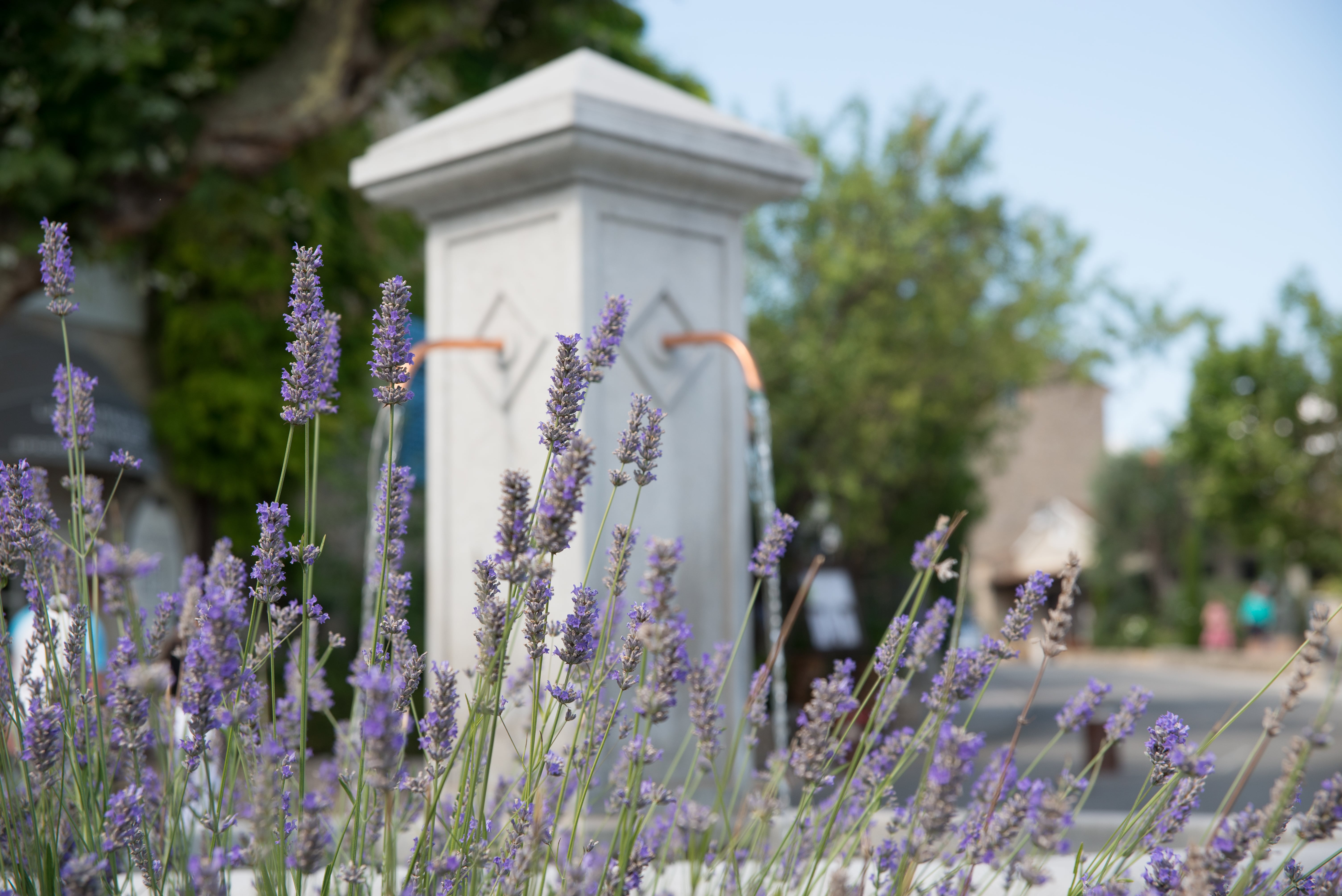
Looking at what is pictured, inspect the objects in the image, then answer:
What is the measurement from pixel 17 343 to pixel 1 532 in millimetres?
10988

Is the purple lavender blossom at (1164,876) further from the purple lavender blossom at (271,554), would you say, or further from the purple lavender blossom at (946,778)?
the purple lavender blossom at (271,554)

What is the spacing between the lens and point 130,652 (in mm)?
1564

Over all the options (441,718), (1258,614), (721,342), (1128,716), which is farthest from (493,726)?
(1258,614)

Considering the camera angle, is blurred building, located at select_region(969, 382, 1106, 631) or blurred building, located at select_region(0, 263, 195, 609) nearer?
blurred building, located at select_region(0, 263, 195, 609)

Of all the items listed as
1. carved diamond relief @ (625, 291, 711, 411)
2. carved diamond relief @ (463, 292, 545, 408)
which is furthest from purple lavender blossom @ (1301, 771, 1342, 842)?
carved diamond relief @ (463, 292, 545, 408)

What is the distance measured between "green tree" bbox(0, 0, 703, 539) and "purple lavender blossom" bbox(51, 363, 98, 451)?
14.9 feet

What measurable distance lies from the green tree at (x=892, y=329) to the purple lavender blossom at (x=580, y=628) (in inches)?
433

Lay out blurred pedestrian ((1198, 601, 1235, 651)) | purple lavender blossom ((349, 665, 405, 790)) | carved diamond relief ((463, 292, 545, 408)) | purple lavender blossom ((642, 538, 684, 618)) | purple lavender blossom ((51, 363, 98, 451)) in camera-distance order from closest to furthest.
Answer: purple lavender blossom ((349, 665, 405, 790))
purple lavender blossom ((642, 538, 684, 618))
purple lavender blossom ((51, 363, 98, 451))
carved diamond relief ((463, 292, 545, 408))
blurred pedestrian ((1198, 601, 1235, 651))

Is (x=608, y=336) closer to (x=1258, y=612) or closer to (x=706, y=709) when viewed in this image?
(x=706, y=709)

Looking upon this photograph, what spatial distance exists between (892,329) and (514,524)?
12.5 metres

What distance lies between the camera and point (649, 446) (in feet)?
4.80

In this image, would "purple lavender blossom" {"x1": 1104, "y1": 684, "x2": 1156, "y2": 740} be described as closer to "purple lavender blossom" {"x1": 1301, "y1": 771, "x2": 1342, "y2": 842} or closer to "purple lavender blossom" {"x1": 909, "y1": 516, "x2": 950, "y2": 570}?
"purple lavender blossom" {"x1": 909, "y1": 516, "x2": 950, "y2": 570}

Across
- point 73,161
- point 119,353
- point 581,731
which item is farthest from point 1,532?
point 119,353

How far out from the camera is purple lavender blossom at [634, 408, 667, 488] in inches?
56.6
